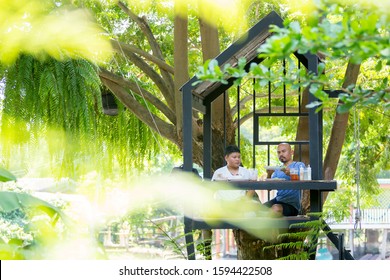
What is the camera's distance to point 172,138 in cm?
719

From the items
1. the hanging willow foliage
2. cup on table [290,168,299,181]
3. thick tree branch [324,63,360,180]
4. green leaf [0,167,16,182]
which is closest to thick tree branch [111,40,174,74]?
thick tree branch [324,63,360,180]

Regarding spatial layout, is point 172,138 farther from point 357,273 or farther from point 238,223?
point 357,273

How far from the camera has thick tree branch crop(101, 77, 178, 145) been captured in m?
7.18

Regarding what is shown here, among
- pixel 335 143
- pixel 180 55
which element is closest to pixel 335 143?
pixel 335 143

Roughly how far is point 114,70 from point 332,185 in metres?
3.19

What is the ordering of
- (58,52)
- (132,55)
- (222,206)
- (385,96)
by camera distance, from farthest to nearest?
(132,55) < (222,206) < (58,52) < (385,96)

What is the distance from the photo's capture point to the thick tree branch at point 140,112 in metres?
7.18

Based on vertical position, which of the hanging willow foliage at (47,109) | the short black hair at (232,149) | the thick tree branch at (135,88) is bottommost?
the short black hair at (232,149)

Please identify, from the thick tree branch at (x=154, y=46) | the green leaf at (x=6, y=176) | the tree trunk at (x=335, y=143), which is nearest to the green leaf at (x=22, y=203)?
the green leaf at (x=6, y=176)

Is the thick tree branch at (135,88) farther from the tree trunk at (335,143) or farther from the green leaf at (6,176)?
the green leaf at (6,176)

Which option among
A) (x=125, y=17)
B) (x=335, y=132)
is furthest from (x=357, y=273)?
(x=125, y=17)

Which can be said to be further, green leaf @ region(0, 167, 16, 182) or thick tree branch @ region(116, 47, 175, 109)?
thick tree branch @ region(116, 47, 175, 109)

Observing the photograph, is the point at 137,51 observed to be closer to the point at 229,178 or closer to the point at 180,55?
the point at 180,55

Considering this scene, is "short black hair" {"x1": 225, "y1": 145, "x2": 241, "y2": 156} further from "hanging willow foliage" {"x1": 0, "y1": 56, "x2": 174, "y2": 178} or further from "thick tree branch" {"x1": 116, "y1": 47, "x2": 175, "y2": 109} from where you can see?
"thick tree branch" {"x1": 116, "y1": 47, "x2": 175, "y2": 109}
